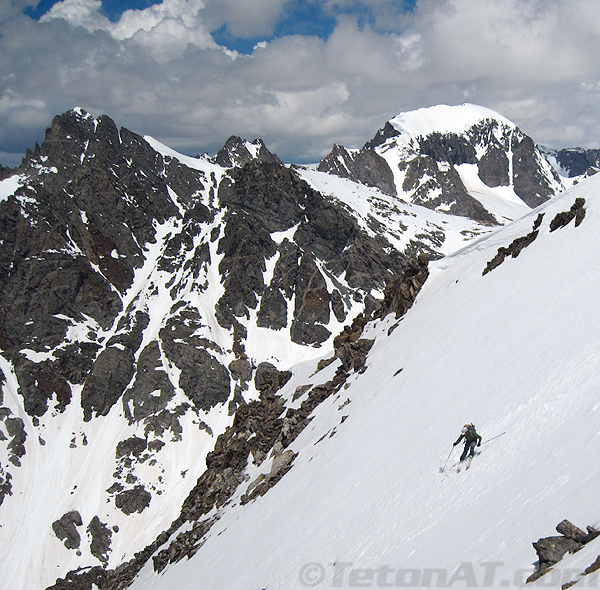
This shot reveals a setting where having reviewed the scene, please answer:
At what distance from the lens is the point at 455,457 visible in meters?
16.1

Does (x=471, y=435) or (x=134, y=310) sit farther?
(x=134, y=310)

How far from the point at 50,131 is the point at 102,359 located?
9058 cm

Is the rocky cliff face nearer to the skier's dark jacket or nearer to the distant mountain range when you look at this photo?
the distant mountain range

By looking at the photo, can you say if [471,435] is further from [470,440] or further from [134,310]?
[134,310]

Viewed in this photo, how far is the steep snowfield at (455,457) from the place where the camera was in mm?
10961

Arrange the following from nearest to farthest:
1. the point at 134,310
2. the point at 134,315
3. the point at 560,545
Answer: the point at 560,545 < the point at 134,315 < the point at 134,310

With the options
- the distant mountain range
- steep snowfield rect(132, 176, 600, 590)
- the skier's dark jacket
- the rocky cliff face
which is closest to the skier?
the skier's dark jacket

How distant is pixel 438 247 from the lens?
183 metres

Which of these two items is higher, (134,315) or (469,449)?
(134,315)

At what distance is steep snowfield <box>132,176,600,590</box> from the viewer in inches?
432

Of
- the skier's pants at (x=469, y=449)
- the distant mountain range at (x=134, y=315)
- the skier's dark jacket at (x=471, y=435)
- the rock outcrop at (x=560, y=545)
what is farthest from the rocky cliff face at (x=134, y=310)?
the rock outcrop at (x=560, y=545)

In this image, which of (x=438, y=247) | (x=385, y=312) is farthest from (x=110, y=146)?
(x=385, y=312)

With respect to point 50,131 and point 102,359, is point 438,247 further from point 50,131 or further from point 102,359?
point 50,131

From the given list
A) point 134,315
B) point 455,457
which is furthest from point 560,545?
point 134,315
